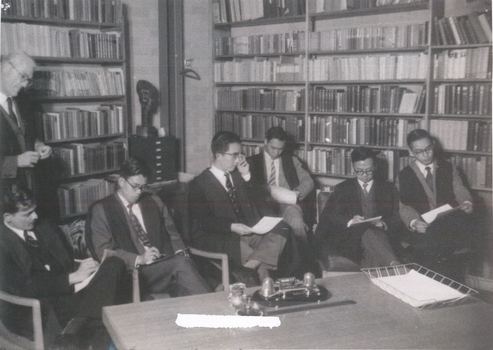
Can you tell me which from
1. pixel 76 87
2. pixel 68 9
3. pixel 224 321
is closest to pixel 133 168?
pixel 224 321

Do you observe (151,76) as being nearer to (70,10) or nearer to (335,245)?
(70,10)

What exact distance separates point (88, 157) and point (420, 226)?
2659 millimetres

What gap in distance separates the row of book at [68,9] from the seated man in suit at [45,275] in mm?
1879

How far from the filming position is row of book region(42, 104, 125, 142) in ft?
13.5

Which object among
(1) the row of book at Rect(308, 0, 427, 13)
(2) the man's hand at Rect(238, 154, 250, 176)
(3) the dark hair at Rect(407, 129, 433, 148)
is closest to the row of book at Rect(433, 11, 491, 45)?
(1) the row of book at Rect(308, 0, 427, 13)

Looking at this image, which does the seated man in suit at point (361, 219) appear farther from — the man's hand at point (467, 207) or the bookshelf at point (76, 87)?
the bookshelf at point (76, 87)

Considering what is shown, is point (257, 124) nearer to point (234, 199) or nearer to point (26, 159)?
point (234, 199)

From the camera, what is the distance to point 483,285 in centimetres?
394

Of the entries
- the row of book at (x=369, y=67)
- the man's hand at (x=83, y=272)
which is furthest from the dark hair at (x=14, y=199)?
the row of book at (x=369, y=67)

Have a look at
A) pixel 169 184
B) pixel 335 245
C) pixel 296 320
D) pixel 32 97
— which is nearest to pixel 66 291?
pixel 296 320

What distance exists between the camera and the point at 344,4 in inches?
178

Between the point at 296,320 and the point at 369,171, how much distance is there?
1.85 m

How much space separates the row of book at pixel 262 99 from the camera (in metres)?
4.92

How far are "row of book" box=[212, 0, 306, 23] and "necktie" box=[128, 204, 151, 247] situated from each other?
2.69m
